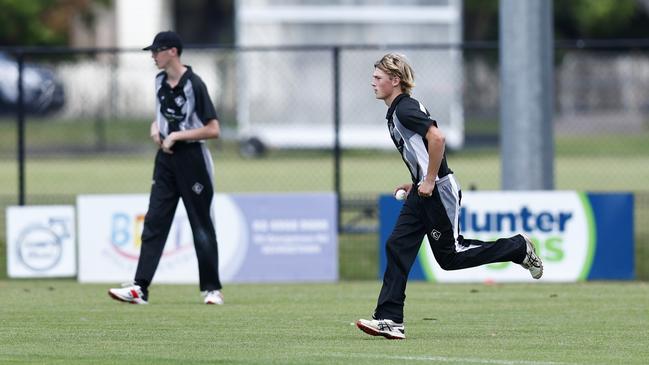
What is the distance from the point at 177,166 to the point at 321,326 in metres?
2.16

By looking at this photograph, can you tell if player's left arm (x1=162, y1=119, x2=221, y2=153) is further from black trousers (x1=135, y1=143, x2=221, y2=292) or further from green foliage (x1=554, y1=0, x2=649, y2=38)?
green foliage (x1=554, y1=0, x2=649, y2=38)

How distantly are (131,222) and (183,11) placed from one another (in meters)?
40.7

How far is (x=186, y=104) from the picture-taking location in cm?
1206

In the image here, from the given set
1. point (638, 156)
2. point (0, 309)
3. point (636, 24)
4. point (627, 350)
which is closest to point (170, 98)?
point (0, 309)

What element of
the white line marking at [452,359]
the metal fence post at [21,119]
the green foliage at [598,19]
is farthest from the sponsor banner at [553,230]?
the green foliage at [598,19]

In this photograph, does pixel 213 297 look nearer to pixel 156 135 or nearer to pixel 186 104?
pixel 156 135

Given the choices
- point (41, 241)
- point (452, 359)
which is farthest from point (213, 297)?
point (452, 359)

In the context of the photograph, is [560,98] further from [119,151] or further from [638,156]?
[119,151]

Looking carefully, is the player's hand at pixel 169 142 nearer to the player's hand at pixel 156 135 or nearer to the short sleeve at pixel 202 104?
the player's hand at pixel 156 135

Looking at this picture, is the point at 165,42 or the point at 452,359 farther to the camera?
the point at 165,42

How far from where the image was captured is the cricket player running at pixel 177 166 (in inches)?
473

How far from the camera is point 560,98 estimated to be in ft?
130

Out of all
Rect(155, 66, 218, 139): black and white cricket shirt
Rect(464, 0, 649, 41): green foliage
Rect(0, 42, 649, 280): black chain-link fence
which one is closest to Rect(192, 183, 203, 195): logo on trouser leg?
Rect(155, 66, 218, 139): black and white cricket shirt

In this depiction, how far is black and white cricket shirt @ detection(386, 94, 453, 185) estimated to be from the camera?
9.66m
